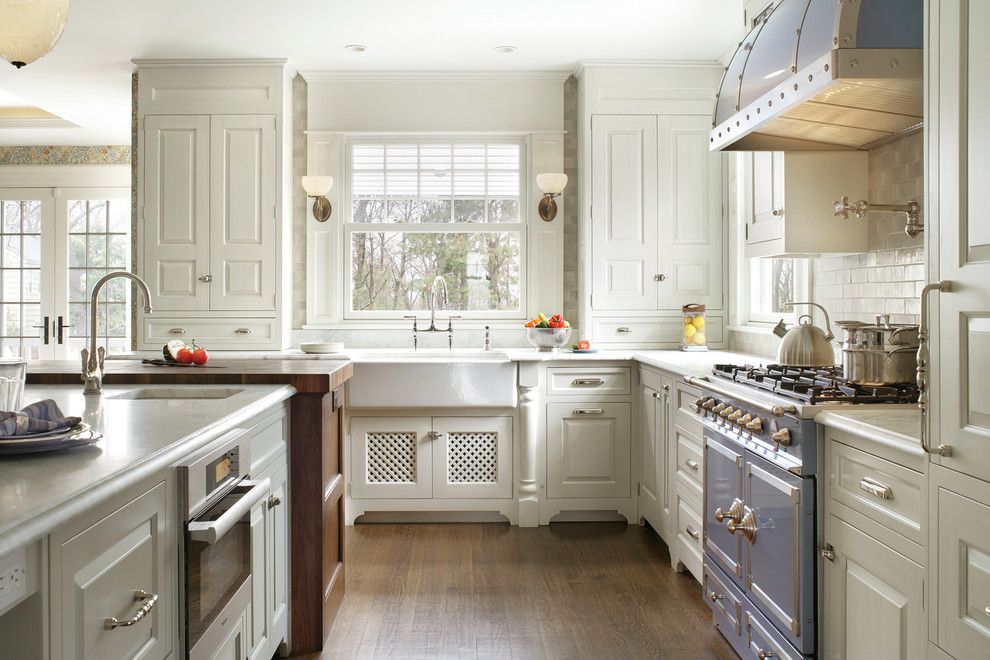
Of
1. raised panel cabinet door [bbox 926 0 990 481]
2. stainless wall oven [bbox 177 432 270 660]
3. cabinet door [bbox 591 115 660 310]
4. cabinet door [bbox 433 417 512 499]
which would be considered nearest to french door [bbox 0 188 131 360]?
cabinet door [bbox 433 417 512 499]

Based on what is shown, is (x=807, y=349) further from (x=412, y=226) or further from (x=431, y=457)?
(x=412, y=226)

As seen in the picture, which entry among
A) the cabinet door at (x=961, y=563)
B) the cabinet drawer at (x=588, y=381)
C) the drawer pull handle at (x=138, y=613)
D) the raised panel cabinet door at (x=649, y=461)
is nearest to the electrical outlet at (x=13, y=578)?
the drawer pull handle at (x=138, y=613)

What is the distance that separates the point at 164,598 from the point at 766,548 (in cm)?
163

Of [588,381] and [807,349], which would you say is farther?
[588,381]

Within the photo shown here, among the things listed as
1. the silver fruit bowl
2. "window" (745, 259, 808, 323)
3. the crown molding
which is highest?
the crown molding

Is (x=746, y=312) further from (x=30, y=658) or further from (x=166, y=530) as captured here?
(x=30, y=658)

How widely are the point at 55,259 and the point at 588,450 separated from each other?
5.25 metres

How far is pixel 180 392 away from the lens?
248 cm

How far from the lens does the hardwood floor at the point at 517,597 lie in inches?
109

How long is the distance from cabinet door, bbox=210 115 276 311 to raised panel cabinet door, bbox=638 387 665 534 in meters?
2.31

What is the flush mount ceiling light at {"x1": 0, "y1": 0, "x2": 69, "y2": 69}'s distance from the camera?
1.90 m

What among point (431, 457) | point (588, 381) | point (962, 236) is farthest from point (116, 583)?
point (588, 381)

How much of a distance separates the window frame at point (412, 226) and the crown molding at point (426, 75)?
0.35 m

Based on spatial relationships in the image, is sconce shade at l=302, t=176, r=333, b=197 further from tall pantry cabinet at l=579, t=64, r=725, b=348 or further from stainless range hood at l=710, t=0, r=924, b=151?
stainless range hood at l=710, t=0, r=924, b=151
